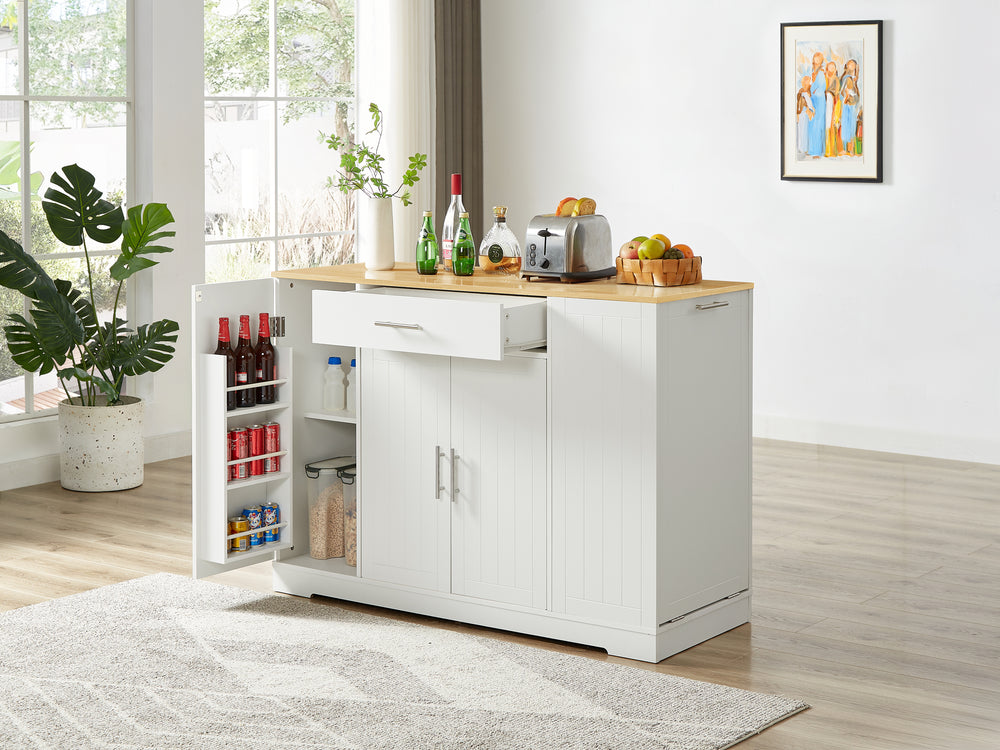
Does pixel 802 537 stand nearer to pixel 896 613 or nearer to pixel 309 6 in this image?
pixel 896 613

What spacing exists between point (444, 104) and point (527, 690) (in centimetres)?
417

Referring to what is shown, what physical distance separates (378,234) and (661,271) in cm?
84

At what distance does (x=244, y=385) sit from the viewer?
11.8ft

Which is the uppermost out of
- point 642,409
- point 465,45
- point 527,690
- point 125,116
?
point 465,45

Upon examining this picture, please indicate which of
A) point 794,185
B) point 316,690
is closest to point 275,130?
point 794,185

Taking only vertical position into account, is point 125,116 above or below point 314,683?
above

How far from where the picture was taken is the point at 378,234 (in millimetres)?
3684

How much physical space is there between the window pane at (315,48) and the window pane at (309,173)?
0.31 feet

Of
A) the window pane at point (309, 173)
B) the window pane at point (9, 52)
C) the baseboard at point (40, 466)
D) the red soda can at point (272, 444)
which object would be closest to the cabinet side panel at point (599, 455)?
the red soda can at point (272, 444)

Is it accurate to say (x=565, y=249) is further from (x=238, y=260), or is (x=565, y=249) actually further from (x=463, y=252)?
(x=238, y=260)

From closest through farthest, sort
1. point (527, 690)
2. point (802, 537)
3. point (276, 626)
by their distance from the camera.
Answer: point (527, 690) → point (276, 626) → point (802, 537)

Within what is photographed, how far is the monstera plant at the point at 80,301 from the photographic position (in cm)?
480

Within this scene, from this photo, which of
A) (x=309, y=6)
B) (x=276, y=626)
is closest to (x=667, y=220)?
(x=309, y=6)

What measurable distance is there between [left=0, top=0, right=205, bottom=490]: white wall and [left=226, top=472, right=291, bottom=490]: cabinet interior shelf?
6.79ft
